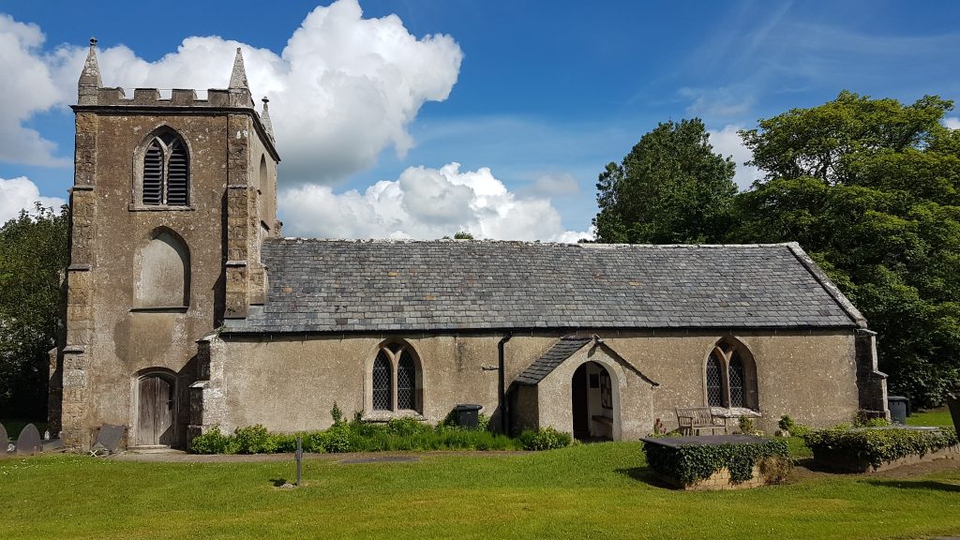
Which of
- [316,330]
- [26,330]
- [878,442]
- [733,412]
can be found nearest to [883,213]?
[733,412]

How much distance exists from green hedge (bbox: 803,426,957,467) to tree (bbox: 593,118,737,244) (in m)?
24.7

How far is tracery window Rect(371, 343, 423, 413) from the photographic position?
883 inches

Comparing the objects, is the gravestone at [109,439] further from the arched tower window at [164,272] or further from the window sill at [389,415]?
the window sill at [389,415]

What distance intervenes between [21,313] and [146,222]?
19.1m

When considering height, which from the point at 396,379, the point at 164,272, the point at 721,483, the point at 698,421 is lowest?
the point at 721,483

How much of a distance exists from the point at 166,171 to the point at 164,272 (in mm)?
3582

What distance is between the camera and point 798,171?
36906 millimetres

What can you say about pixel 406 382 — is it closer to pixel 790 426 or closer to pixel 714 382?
pixel 714 382

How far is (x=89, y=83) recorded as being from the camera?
23.0 metres

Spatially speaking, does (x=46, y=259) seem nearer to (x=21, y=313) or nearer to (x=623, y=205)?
(x=21, y=313)

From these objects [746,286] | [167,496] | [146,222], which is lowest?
[167,496]

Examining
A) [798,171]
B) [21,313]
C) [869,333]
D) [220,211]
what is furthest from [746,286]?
[21,313]

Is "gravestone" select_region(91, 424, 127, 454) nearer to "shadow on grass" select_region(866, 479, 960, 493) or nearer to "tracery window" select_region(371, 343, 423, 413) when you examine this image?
"tracery window" select_region(371, 343, 423, 413)

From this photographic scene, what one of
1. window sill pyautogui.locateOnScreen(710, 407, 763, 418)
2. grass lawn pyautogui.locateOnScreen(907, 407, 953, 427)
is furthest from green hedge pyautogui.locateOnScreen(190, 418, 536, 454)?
grass lawn pyautogui.locateOnScreen(907, 407, 953, 427)
